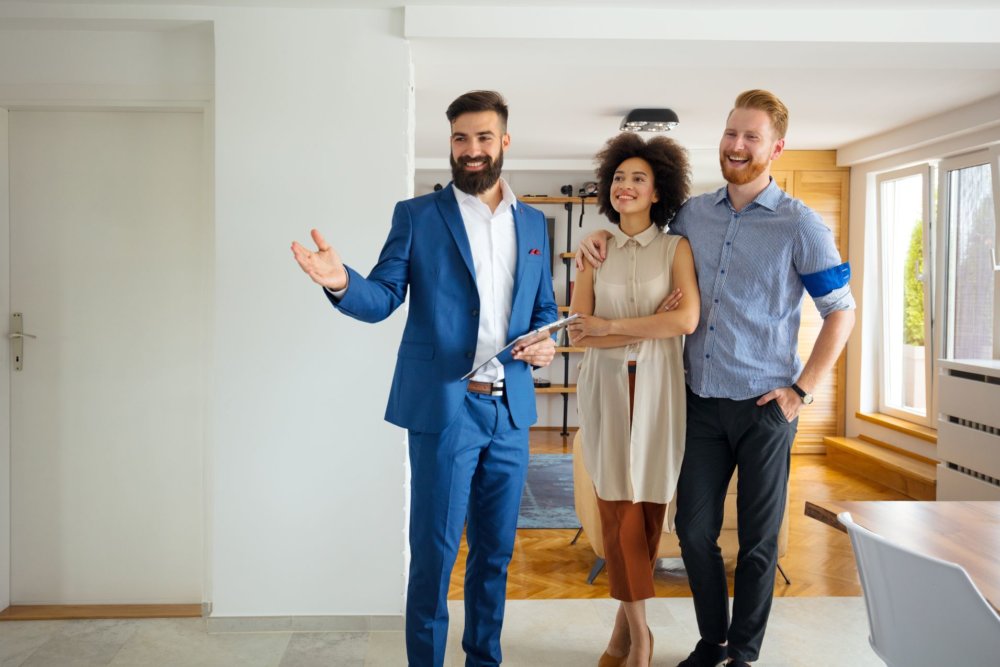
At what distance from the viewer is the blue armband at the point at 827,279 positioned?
2.33 metres

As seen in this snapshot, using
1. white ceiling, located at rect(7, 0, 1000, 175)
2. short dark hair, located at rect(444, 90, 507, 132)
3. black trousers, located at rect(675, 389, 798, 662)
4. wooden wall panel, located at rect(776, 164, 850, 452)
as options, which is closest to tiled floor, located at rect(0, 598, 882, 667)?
black trousers, located at rect(675, 389, 798, 662)

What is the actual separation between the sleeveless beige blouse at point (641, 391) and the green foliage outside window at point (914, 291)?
4.61 metres

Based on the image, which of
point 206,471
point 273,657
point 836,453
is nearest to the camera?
point 273,657

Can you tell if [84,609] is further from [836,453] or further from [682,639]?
[836,453]

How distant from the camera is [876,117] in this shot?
563cm

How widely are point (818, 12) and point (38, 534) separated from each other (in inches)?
157

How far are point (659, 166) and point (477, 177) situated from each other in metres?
0.61

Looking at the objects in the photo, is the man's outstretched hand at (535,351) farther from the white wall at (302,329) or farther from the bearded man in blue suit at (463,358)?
the white wall at (302,329)

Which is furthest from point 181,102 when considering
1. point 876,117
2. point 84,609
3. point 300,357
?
point 876,117

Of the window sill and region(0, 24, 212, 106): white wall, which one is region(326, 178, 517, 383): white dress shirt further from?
the window sill

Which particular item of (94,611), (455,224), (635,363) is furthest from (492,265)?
(94,611)

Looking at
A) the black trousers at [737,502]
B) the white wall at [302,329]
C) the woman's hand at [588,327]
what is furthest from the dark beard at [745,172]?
the white wall at [302,329]

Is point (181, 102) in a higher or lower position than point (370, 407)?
higher

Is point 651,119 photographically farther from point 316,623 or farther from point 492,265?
point 316,623
